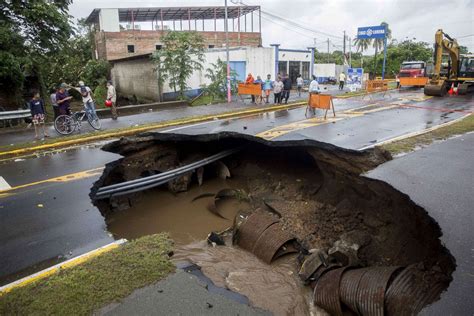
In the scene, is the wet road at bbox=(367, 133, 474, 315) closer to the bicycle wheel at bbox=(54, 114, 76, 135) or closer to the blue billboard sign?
the bicycle wheel at bbox=(54, 114, 76, 135)

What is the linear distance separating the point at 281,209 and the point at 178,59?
59.2ft

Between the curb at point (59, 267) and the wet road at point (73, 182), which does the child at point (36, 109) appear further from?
the curb at point (59, 267)

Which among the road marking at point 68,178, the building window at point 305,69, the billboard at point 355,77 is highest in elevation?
the building window at point 305,69

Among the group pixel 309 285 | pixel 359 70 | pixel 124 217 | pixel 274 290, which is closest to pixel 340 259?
pixel 309 285

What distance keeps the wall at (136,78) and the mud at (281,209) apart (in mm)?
16856

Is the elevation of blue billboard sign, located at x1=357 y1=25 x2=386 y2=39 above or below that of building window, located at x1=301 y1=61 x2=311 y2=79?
above

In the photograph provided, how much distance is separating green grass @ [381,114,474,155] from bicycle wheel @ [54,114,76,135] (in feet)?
34.0

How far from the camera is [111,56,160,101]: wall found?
84.6ft

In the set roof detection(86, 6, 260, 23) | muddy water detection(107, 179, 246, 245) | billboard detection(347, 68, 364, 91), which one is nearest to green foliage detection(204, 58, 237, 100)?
billboard detection(347, 68, 364, 91)

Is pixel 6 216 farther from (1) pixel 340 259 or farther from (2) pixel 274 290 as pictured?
(1) pixel 340 259

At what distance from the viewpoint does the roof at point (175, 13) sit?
3872 centimetres

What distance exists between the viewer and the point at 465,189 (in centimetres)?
540

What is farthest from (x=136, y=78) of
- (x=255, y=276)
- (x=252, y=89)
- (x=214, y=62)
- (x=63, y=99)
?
(x=255, y=276)

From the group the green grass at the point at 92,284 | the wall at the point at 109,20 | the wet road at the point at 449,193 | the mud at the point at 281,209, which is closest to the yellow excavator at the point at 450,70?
the wet road at the point at 449,193
